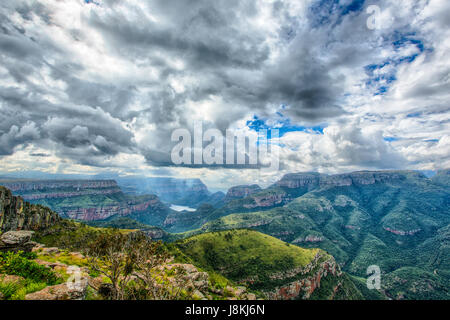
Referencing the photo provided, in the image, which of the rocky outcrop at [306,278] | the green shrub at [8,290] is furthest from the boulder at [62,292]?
the rocky outcrop at [306,278]

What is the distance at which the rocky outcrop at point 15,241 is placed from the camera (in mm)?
21188

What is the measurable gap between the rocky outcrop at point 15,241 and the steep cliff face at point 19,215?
61.8m

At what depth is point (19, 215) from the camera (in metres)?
77.2

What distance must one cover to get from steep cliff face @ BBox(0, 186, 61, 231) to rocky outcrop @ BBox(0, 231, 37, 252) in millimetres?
61826

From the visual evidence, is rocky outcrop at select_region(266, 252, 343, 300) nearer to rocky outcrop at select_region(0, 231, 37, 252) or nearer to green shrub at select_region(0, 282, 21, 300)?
rocky outcrop at select_region(0, 231, 37, 252)

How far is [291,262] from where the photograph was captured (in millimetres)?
124188

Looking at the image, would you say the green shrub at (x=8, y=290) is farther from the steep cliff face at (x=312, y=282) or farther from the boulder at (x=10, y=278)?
the steep cliff face at (x=312, y=282)
